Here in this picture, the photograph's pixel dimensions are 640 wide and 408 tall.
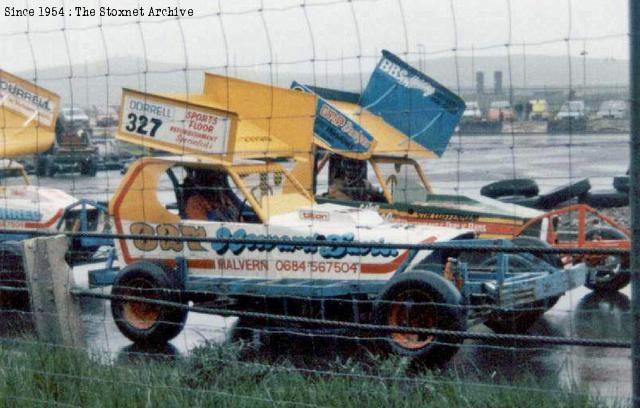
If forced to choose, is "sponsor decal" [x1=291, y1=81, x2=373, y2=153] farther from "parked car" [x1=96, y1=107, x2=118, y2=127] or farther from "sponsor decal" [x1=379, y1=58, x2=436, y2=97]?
"parked car" [x1=96, y1=107, x2=118, y2=127]

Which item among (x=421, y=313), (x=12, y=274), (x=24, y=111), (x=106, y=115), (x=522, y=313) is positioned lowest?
(x=522, y=313)

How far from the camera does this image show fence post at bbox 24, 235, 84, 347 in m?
5.55

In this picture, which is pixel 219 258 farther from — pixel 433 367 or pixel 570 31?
pixel 570 31

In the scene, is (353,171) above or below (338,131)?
below

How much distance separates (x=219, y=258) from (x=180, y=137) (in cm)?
97

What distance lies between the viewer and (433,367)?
308 inches

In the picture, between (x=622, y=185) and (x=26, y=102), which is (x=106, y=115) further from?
(x=622, y=185)

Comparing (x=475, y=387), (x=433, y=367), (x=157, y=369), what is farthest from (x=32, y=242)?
(x=433, y=367)

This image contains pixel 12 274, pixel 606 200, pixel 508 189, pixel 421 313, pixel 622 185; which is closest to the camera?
pixel 421 313

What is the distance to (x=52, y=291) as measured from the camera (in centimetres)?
558

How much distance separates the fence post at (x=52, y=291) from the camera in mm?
5551

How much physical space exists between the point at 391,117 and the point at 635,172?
8.50 metres

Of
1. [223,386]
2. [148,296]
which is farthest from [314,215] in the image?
[223,386]

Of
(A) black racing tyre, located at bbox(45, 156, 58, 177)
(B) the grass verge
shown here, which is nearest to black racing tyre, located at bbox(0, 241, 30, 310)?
(B) the grass verge
